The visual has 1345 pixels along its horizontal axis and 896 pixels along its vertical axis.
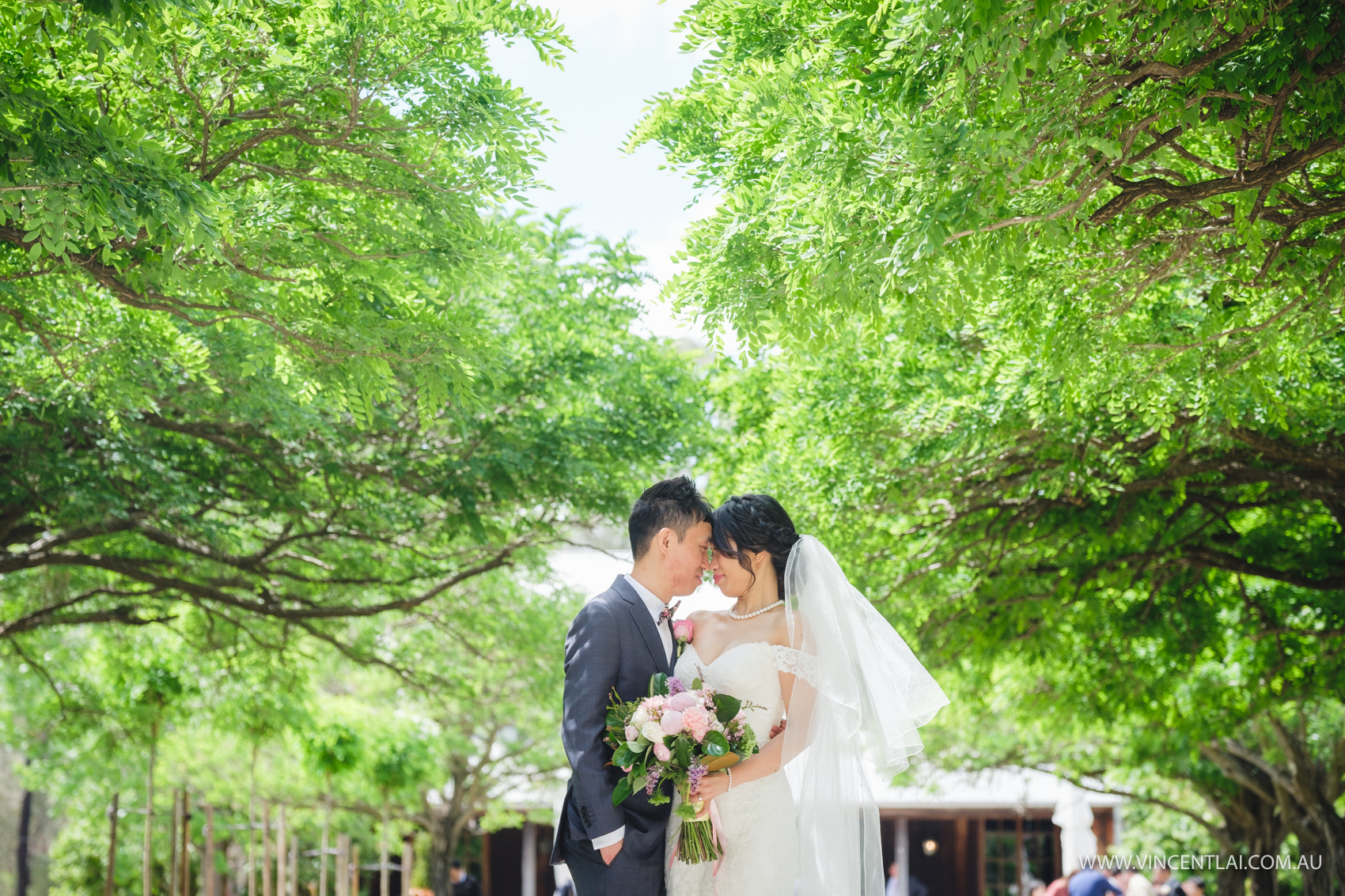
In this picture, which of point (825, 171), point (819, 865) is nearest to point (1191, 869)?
point (819, 865)

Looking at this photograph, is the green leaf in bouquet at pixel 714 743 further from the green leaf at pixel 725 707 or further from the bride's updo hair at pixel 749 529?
the bride's updo hair at pixel 749 529

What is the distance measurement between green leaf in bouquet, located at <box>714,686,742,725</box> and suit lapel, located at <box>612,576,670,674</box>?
37 cm

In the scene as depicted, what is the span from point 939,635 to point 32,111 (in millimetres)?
9990

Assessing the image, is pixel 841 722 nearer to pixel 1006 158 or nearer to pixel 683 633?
pixel 683 633

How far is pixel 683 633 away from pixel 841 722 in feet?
2.69

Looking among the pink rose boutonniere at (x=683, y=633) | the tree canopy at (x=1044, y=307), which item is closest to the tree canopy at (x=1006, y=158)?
the tree canopy at (x=1044, y=307)

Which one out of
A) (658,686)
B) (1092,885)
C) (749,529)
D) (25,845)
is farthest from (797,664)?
(25,845)

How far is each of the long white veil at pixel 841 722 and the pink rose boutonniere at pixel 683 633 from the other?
46 centimetres

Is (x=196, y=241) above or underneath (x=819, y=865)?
above

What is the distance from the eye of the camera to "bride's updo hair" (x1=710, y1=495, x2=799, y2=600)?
17.6ft

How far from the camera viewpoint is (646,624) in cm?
502

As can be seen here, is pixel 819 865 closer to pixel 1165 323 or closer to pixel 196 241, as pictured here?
pixel 196 241

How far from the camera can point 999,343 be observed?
818 cm

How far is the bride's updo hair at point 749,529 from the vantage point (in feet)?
17.6
